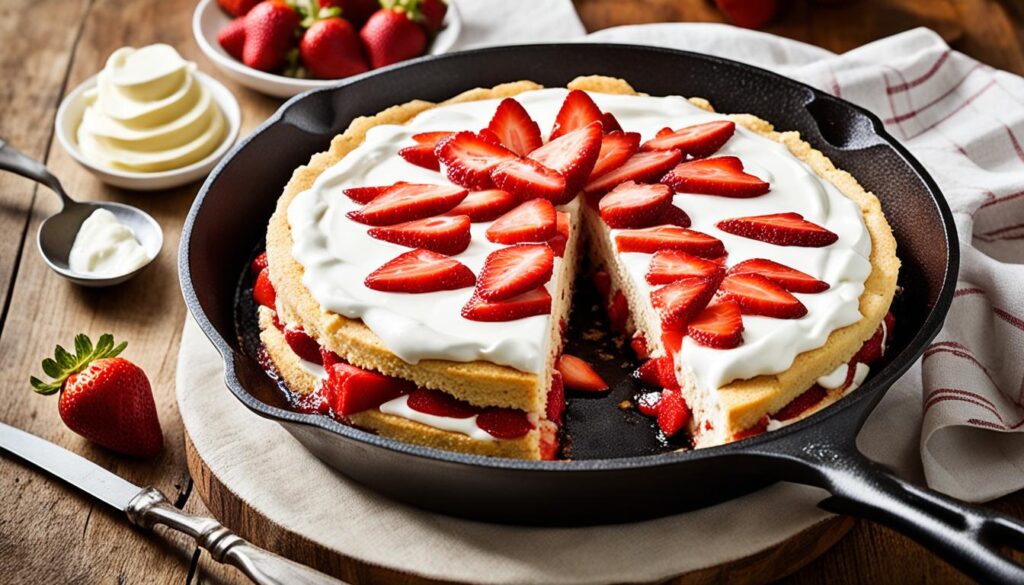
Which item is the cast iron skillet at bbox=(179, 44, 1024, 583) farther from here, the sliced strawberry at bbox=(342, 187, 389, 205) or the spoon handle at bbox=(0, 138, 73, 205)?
the spoon handle at bbox=(0, 138, 73, 205)

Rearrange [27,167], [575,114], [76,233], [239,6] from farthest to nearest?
[239,6] < [27,167] < [76,233] < [575,114]

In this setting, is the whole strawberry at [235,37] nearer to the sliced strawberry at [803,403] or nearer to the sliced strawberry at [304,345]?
the sliced strawberry at [304,345]

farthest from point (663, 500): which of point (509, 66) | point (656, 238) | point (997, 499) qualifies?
point (509, 66)

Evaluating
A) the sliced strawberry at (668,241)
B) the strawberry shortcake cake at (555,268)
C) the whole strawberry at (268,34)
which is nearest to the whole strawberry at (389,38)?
the whole strawberry at (268,34)

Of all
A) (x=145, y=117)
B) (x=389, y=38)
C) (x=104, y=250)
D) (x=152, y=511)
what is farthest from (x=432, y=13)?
(x=152, y=511)

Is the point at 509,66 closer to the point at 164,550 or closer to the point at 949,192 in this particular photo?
the point at 949,192

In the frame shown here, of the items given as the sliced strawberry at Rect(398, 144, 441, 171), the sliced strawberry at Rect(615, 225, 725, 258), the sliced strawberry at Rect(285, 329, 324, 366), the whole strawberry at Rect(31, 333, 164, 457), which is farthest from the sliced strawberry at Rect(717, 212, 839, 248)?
the whole strawberry at Rect(31, 333, 164, 457)

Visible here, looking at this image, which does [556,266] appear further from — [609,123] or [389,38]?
[389,38]
